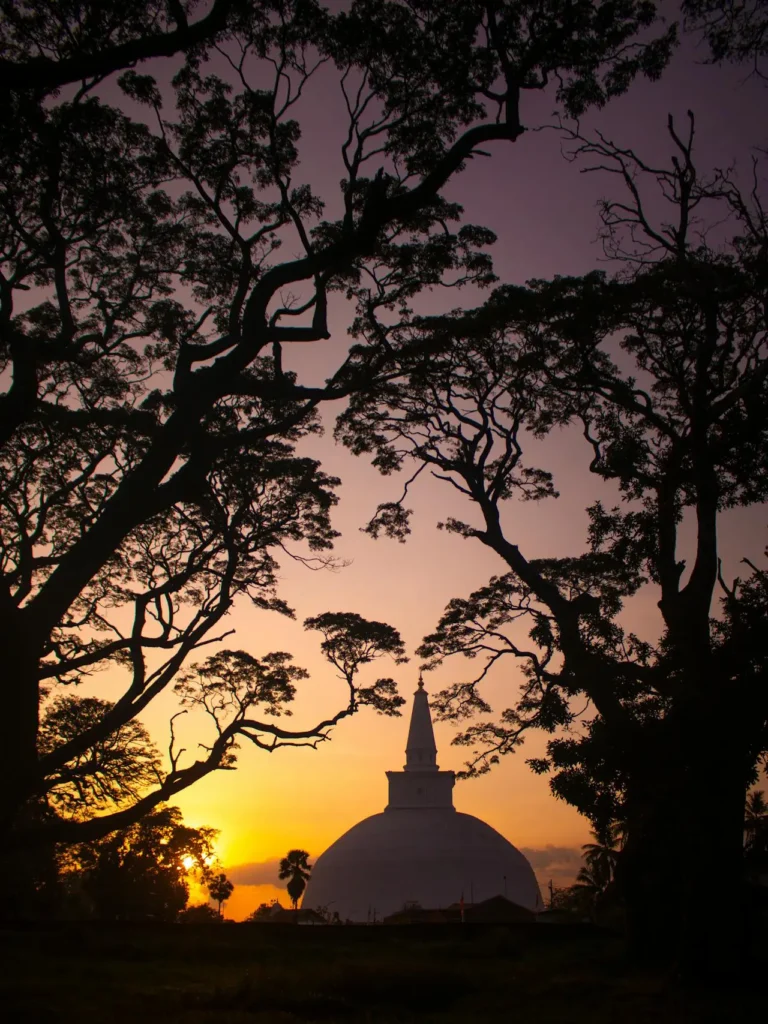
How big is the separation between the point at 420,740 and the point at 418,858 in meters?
9.15

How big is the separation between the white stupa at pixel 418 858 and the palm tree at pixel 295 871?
5.10ft

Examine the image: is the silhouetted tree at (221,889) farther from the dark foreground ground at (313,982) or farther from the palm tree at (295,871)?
the dark foreground ground at (313,982)

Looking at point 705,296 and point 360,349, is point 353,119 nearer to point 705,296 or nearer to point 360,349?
point 360,349

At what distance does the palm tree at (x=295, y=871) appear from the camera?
189 ft

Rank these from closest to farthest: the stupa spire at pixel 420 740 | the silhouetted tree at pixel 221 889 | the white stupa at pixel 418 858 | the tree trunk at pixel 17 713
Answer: the tree trunk at pixel 17 713 → the silhouetted tree at pixel 221 889 → the white stupa at pixel 418 858 → the stupa spire at pixel 420 740

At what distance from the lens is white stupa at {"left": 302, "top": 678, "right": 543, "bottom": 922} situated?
182ft

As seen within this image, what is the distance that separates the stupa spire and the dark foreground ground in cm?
4590

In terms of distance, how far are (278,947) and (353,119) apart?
14527mm

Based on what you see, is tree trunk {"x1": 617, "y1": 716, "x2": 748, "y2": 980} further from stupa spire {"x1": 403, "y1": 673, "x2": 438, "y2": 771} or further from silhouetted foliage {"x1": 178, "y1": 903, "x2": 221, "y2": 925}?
stupa spire {"x1": 403, "y1": 673, "x2": 438, "y2": 771}

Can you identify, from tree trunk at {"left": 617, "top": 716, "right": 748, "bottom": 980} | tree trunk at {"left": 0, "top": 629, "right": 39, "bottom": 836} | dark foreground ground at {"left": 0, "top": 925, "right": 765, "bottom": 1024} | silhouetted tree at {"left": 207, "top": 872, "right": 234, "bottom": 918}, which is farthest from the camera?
silhouetted tree at {"left": 207, "top": 872, "right": 234, "bottom": 918}

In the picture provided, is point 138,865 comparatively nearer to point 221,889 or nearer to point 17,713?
point 221,889

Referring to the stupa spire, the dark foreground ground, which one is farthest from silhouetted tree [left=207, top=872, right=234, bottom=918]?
the dark foreground ground

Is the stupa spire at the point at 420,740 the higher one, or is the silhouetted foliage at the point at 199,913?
the stupa spire at the point at 420,740

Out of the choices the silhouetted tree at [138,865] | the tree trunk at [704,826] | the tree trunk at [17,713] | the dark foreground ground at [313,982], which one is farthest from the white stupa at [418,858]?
the tree trunk at [17,713]
